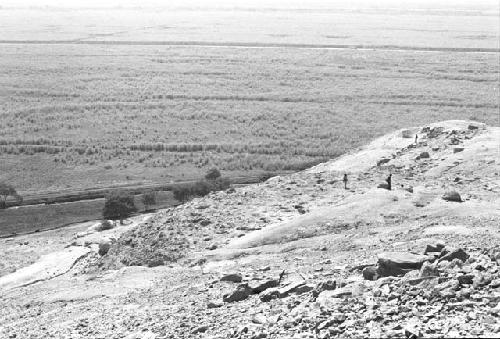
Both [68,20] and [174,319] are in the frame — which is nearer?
[174,319]

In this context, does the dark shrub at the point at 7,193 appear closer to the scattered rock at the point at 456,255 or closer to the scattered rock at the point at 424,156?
the scattered rock at the point at 424,156

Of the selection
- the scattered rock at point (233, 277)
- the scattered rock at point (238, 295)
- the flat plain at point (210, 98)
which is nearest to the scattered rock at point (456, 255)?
the scattered rock at point (238, 295)

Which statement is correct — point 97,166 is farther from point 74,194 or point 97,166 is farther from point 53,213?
point 53,213

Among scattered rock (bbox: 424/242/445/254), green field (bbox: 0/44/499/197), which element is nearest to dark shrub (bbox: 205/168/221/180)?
green field (bbox: 0/44/499/197)

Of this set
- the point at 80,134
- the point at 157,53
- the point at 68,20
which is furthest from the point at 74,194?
the point at 68,20

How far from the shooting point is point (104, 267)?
19375mm

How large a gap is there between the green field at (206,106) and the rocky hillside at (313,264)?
22164 mm

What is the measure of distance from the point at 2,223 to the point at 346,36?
10648 centimetres

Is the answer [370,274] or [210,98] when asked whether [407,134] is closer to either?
[370,274]

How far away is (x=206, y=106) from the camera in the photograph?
66.9 meters

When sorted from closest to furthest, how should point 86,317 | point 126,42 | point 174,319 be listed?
point 174,319
point 86,317
point 126,42

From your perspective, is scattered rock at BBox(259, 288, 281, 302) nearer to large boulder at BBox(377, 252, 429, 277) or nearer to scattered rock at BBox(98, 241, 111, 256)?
large boulder at BBox(377, 252, 429, 277)

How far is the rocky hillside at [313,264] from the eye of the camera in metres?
10.3

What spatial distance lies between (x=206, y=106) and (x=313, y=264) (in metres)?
52.7
